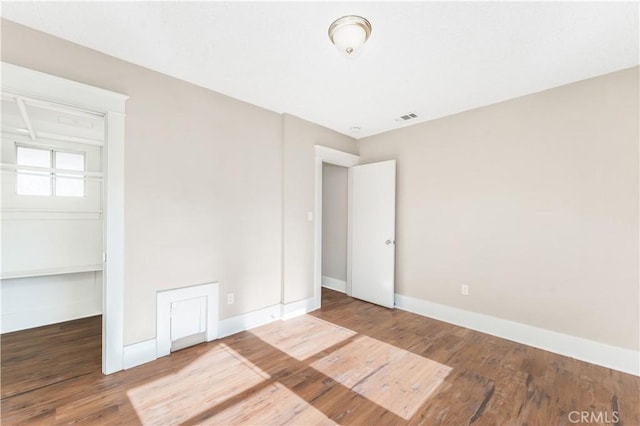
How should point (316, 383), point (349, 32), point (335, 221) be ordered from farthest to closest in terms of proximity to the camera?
point (335, 221) < point (316, 383) < point (349, 32)

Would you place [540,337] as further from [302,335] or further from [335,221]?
[335,221]

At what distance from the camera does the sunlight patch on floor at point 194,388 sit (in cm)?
173

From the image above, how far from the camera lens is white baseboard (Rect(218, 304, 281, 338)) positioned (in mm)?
2820

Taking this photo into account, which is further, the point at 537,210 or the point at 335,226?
the point at 335,226

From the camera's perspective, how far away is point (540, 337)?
2.65 m

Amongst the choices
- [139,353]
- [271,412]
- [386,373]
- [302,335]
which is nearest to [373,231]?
[302,335]

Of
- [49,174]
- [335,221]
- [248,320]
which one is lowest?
[248,320]

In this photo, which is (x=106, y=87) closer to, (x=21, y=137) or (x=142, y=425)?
(x=21, y=137)

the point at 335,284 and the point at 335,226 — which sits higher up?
the point at 335,226

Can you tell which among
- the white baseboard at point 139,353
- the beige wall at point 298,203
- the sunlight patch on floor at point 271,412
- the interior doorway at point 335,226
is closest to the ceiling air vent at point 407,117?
the beige wall at point 298,203

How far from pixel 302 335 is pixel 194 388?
1.20 metres

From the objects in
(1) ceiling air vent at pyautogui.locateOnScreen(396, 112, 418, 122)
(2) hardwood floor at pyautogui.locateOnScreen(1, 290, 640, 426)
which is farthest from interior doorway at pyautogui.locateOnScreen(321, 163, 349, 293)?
(2) hardwood floor at pyautogui.locateOnScreen(1, 290, 640, 426)

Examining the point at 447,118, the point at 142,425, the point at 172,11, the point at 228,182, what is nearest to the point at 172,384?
the point at 142,425

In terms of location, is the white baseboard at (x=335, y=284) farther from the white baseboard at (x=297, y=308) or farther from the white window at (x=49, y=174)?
the white window at (x=49, y=174)
